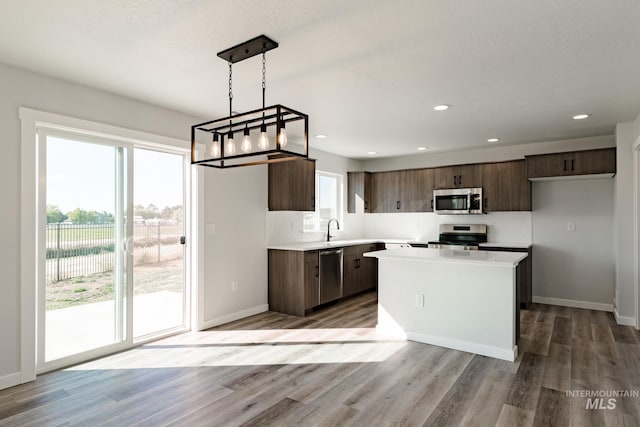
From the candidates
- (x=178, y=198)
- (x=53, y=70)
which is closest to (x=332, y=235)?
(x=178, y=198)

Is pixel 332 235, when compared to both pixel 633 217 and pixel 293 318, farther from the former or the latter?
pixel 633 217

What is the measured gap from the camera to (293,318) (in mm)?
4773

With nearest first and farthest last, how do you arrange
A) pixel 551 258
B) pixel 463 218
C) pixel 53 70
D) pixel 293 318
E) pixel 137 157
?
1. pixel 53 70
2. pixel 137 157
3. pixel 293 318
4. pixel 551 258
5. pixel 463 218

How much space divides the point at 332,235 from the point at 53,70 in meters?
4.61

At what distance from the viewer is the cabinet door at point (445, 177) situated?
6059 millimetres

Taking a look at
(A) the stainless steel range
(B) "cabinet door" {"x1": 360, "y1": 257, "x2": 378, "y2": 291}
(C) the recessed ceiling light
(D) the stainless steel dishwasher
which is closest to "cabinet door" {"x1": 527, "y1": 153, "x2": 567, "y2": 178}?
(C) the recessed ceiling light

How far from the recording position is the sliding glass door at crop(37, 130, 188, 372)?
3.21 metres

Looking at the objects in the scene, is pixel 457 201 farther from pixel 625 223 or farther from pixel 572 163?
pixel 625 223

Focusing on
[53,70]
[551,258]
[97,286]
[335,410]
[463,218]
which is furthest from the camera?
[463,218]

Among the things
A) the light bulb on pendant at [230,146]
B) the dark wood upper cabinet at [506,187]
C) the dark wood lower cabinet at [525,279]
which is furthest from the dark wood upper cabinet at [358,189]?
the light bulb on pendant at [230,146]

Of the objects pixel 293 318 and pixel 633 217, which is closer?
pixel 633 217

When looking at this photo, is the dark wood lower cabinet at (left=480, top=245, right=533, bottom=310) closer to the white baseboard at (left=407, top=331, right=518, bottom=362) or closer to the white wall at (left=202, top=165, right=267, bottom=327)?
the white baseboard at (left=407, top=331, right=518, bottom=362)

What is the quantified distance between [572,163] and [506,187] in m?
0.90

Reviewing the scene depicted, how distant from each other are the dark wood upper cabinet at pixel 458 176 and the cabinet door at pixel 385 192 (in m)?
0.74
